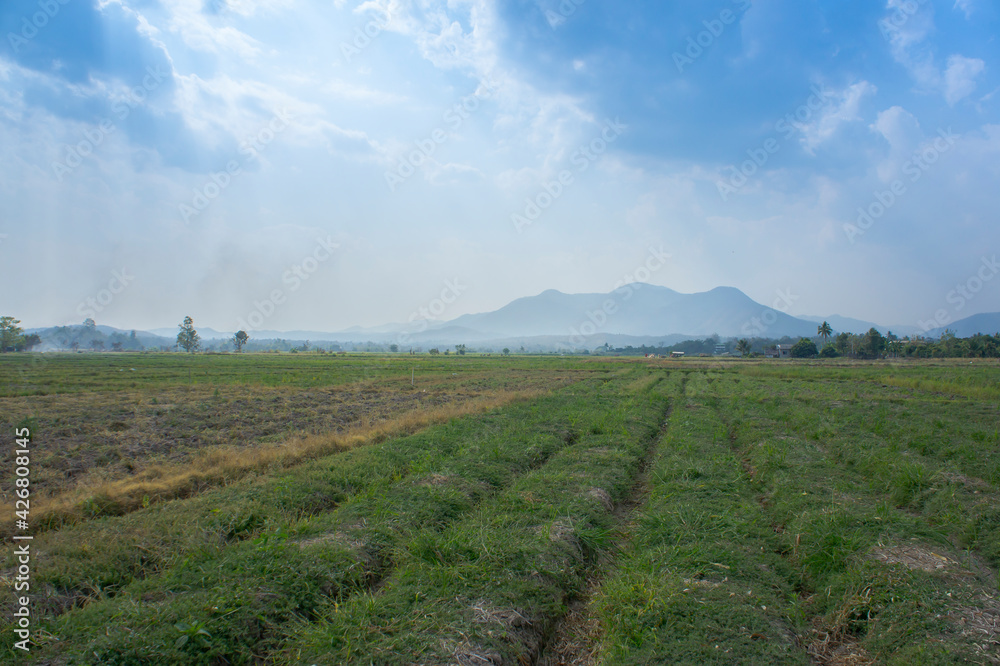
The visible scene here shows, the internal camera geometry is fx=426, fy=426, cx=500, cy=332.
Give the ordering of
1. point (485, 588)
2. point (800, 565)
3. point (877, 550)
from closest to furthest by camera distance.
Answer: point (485, 588)
point (877, 550)
point (800, 565)

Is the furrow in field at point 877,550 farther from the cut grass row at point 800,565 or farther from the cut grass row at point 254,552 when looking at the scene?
the cut grass row at point 254,552

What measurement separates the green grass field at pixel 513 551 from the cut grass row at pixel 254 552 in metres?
0.03

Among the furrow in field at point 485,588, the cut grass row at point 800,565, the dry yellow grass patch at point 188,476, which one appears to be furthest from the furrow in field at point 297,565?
the cut grass row at point 800,565

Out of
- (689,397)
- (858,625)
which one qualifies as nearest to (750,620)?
(858,625)

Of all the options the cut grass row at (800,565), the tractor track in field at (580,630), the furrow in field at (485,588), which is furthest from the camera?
the tractor track in field at (580,630)

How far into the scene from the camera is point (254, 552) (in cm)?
555

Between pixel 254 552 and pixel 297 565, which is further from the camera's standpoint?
pixel 254 552

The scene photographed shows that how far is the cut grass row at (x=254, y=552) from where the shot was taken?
412 cm

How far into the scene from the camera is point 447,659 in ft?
12.7

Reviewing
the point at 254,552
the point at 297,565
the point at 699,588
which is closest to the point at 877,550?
the point at 699,588

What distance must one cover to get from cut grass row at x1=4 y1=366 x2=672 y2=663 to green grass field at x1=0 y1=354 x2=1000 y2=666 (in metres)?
0.03

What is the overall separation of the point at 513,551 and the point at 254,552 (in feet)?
11.1

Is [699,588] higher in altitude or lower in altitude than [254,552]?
lower

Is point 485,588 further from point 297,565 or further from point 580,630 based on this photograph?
point 297,565
